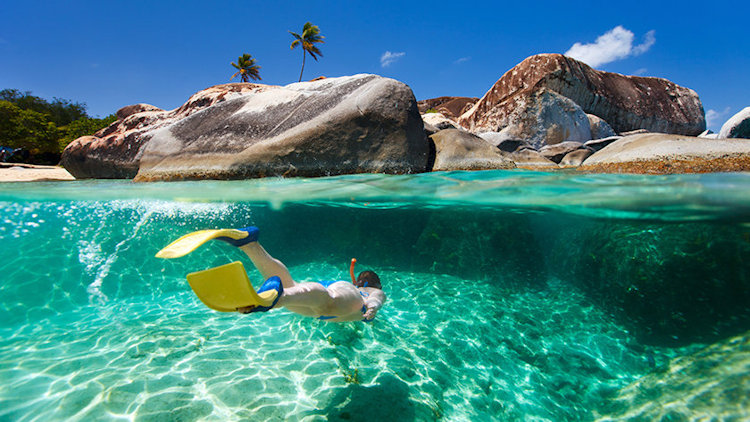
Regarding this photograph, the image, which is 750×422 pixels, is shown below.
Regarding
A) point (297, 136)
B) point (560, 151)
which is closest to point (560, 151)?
point (560, 151)

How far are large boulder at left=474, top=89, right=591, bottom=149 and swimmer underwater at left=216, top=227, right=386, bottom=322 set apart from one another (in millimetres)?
13502

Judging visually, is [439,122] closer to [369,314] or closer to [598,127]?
[598,127]

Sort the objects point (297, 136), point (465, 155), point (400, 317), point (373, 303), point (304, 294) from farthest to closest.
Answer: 1. point (465, 155)
2. point (297, 136)
3. point (400, 317)
4. point (373, 303)
5. point (304, 294)

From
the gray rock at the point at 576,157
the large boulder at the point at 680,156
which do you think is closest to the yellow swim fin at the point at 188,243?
the large boulder at the point at 680,156

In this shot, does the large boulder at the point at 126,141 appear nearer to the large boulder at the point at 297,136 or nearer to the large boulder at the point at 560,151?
the large boulder at the point at 297,136

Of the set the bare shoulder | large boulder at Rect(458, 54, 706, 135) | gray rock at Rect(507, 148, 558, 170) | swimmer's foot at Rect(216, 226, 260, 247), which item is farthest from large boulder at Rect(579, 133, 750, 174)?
swimmer's foot at Rect(216, 226, 260, 247)

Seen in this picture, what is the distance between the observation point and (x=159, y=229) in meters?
9.95

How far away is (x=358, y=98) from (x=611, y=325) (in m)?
8.23

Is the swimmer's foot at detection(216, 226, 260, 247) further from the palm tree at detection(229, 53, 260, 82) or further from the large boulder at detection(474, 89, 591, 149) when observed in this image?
the palm tree at detection(229, 53, 260, 82)

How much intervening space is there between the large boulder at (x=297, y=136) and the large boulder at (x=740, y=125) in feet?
43.0

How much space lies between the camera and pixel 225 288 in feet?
7.19

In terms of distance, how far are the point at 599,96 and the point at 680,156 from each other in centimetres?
1184

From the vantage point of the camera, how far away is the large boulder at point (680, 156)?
7.55 meters

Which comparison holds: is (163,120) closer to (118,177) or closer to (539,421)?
(118,177)
